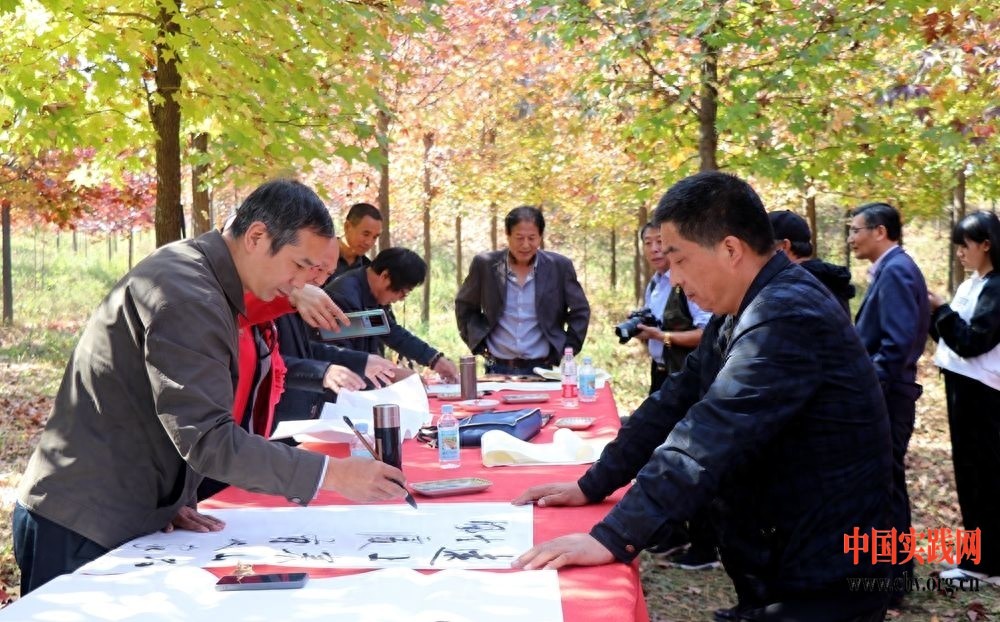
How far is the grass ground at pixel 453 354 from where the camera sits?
4809 millimetres

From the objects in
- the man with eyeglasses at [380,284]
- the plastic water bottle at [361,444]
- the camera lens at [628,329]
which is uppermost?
the man with eyeglasses at [380,284]

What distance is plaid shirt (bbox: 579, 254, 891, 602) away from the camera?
2.06 m

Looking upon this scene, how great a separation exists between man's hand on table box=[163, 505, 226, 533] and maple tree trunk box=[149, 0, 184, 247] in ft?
11.0

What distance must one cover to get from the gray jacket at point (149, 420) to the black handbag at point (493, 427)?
1.45m

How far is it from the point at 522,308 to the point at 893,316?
2614mm

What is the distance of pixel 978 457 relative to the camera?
499 cm

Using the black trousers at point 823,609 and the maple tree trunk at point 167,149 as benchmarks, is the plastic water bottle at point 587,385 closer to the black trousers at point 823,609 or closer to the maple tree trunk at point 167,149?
the maple tree trunk at point 167,149

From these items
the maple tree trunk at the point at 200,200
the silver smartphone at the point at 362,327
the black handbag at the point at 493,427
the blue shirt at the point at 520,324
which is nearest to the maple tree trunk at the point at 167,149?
the maple tree trunk at the point at 200,200

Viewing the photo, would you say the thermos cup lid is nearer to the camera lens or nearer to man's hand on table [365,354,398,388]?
man's hand on table [365,354,398,388]

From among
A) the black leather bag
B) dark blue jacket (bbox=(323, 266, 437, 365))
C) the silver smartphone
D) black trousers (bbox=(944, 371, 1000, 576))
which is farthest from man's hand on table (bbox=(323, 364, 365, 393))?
black trousers (bbox=(944, 371, 1000, 576))

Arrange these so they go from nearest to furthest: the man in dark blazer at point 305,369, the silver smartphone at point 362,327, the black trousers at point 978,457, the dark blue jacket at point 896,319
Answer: the man in dark blazer at point 305,369 → the silver smartphone at point 362,327 → the dark blue jacket at point 896,319 → the black trousers at point 978,457

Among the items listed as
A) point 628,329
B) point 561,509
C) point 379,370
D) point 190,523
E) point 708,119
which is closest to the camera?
point 190,523

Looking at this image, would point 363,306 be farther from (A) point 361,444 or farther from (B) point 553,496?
(B) point 553,496

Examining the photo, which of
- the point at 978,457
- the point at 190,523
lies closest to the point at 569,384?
the point at 978,457
